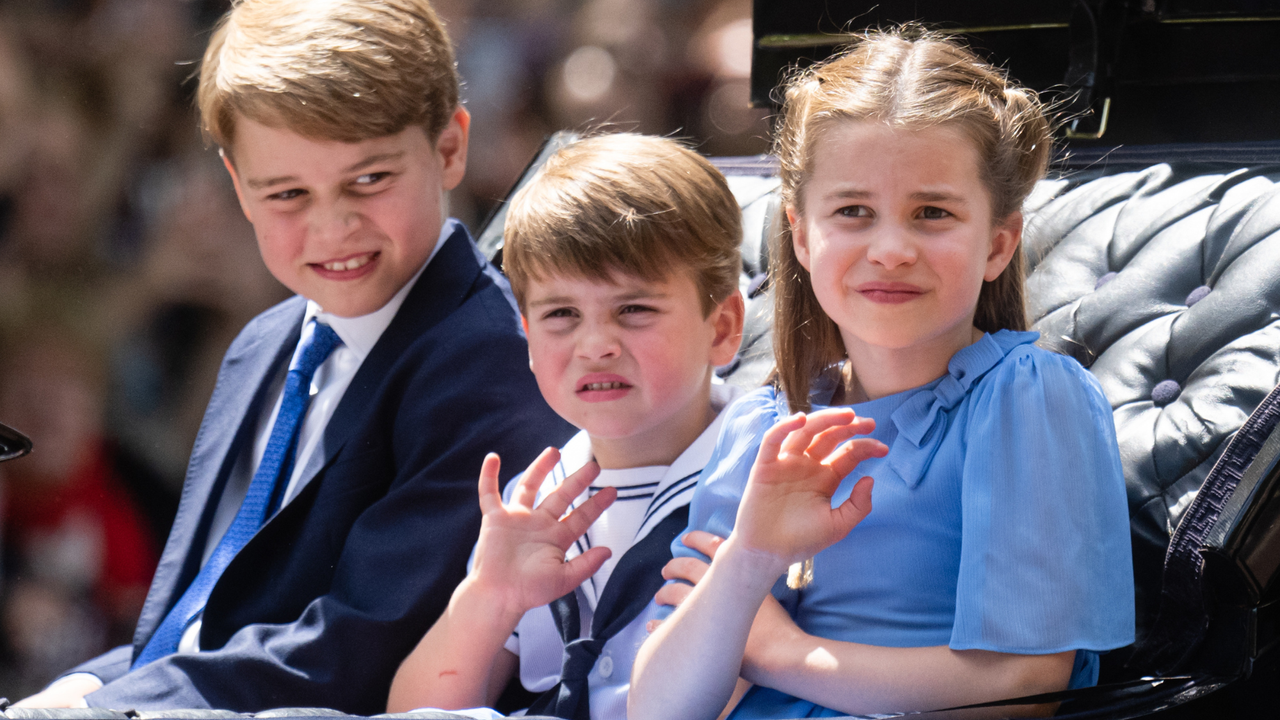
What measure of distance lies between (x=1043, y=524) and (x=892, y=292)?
0.73 ft

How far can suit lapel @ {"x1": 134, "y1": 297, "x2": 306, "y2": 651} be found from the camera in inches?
59.3

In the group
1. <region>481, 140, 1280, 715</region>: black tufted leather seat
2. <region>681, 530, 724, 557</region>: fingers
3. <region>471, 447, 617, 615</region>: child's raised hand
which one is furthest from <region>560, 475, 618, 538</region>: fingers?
<region>481, 140, 1280, 715</region>: black tufted leather seat

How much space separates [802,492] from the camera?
36.1 inches

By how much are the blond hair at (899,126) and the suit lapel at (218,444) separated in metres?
0.79

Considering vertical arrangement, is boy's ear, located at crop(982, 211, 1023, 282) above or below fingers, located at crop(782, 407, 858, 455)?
above

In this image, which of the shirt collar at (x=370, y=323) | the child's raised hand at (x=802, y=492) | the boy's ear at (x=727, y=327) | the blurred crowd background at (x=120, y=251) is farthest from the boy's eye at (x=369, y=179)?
the blurred crowd background at (x=120, y=251)

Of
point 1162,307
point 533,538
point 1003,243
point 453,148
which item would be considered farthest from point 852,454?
point 453,148

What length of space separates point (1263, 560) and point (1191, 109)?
75 cm

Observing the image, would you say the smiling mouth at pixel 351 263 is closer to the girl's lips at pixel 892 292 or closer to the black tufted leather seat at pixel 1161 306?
the black tufted leather seat at pixel 1161 306

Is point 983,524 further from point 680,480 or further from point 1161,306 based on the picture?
point 1161,306

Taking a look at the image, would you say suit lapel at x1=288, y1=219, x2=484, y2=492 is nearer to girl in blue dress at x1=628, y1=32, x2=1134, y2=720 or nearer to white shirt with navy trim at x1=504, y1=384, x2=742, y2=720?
white shirt with navy trim at x1=504, y1=384, x2=742, y2=720

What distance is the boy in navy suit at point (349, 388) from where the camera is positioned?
1235mm

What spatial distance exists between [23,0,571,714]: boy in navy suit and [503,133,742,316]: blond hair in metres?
0.18

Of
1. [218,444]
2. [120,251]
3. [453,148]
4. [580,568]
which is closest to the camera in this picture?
[580,568]
